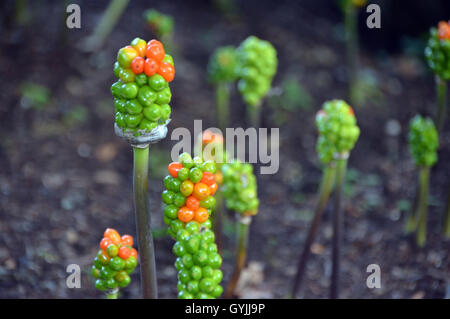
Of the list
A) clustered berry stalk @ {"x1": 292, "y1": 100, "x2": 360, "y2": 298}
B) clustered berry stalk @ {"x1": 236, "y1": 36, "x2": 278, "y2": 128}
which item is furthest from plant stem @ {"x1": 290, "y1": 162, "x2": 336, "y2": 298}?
clustered berry stalk @ {"x1": 236, "y1": 36, "x2": 278, "y2": 128}

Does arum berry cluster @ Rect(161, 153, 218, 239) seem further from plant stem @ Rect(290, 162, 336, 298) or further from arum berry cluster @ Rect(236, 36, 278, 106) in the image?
arum berry cluster @ Rect(236, 36, 278, 106)

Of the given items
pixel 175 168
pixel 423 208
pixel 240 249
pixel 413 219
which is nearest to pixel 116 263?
pixel 175 168

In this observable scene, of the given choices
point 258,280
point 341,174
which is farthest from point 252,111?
point 258,280

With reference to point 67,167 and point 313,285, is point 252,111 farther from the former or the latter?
point 67,167

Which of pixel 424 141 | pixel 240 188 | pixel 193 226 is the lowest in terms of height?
pixel 193 226

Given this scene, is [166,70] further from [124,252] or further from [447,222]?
[447,222]

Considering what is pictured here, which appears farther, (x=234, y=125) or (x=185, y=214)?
(x=234, y=125)

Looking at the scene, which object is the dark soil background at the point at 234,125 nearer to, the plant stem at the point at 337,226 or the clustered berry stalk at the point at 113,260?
the plant stem at the point at 337,226
